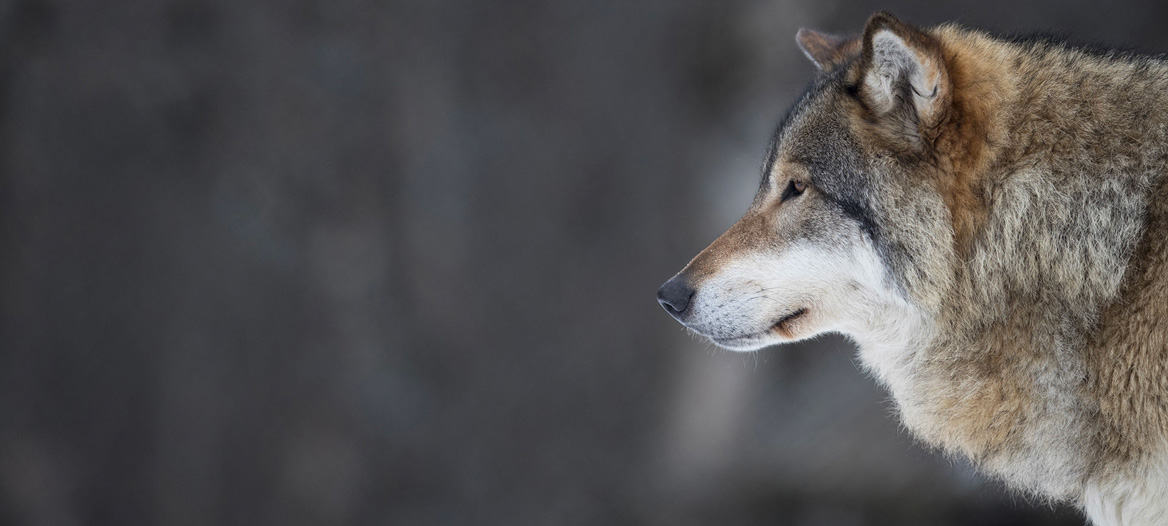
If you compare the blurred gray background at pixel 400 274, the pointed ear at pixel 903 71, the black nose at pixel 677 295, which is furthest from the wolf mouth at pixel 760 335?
the blurred gray background at pixel 400 274

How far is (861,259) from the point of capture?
1.76m

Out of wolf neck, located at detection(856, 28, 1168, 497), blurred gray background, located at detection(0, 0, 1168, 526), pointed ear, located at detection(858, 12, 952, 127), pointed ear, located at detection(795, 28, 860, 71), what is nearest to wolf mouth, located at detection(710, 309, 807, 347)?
wolf neck, located at detection(856, 28, 1168, 497)

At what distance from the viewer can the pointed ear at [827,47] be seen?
6.95ft

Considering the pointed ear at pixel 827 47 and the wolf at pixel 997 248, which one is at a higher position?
the pointed ear at pixel 827 47

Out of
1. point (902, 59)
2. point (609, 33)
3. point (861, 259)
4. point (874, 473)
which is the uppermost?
point (609, 33)

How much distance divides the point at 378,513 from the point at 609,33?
2959 millimetres

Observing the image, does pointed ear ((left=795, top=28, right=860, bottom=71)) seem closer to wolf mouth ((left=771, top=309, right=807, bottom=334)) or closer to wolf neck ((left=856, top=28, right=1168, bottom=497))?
wolf neck ((left=856, top=28, right=1168, bottom=497))

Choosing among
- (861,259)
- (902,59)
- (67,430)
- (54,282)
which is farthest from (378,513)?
(902,59)

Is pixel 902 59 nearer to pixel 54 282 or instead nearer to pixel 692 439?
pixel 692 439

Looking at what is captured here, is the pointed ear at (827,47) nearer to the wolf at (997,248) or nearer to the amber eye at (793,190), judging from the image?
the wolf at (997,248)

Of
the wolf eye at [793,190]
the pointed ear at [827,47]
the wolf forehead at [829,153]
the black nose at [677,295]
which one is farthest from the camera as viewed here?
the pointed ear at [827,47]

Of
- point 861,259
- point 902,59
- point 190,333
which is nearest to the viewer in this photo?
point 902,59

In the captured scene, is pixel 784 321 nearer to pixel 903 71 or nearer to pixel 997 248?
pixel 997 248

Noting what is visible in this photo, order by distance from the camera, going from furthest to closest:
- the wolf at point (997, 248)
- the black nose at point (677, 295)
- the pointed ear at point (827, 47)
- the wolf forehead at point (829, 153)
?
the pointed ear at point (827, 47), the black nose at point (677, 295), the wolf forehead at point (829, 153), the wolf at point (997, 248)
